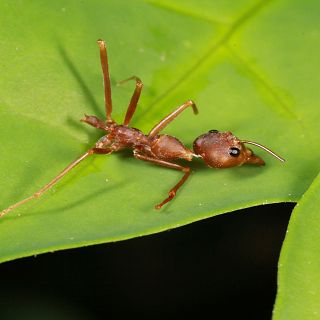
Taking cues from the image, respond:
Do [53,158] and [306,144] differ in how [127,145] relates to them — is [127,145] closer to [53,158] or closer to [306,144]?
[53,158]

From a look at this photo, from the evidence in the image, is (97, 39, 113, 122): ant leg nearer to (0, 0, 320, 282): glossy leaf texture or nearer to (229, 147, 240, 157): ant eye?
(0, 0, 320, 282): glossy leaf texture

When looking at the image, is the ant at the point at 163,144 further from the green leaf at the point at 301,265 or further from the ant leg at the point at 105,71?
the green leaf at the point at 301,265

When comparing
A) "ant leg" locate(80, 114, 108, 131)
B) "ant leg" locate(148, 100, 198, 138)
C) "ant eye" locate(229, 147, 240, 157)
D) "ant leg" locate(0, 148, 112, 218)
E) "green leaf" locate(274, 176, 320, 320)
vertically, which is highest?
"ant leg" locate(148, 100, 198, 138)

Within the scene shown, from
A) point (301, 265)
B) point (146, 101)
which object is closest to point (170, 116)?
point (146, 101)

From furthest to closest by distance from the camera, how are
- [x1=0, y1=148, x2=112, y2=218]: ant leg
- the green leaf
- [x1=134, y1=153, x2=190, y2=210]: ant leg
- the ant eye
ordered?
the ant eye, [x1=134, y1=153, x2=190, y2=210]: ant leg, [x1=0, y1=148, x2=112, y2=218]: ant leg, the green leaf

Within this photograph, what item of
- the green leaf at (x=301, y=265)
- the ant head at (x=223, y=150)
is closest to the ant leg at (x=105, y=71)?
the ant head at (x=223, y=150)

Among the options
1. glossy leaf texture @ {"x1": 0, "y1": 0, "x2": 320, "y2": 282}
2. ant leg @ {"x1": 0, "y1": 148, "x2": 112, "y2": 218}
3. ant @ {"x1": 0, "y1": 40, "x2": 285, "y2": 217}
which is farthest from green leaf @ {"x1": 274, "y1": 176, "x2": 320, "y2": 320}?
ant leg @ {"x1": 0, "y1": 148, "x2": 112, "y2": 218}

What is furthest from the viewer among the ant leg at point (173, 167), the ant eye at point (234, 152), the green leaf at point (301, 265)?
the ant eye at point (234, 152)
